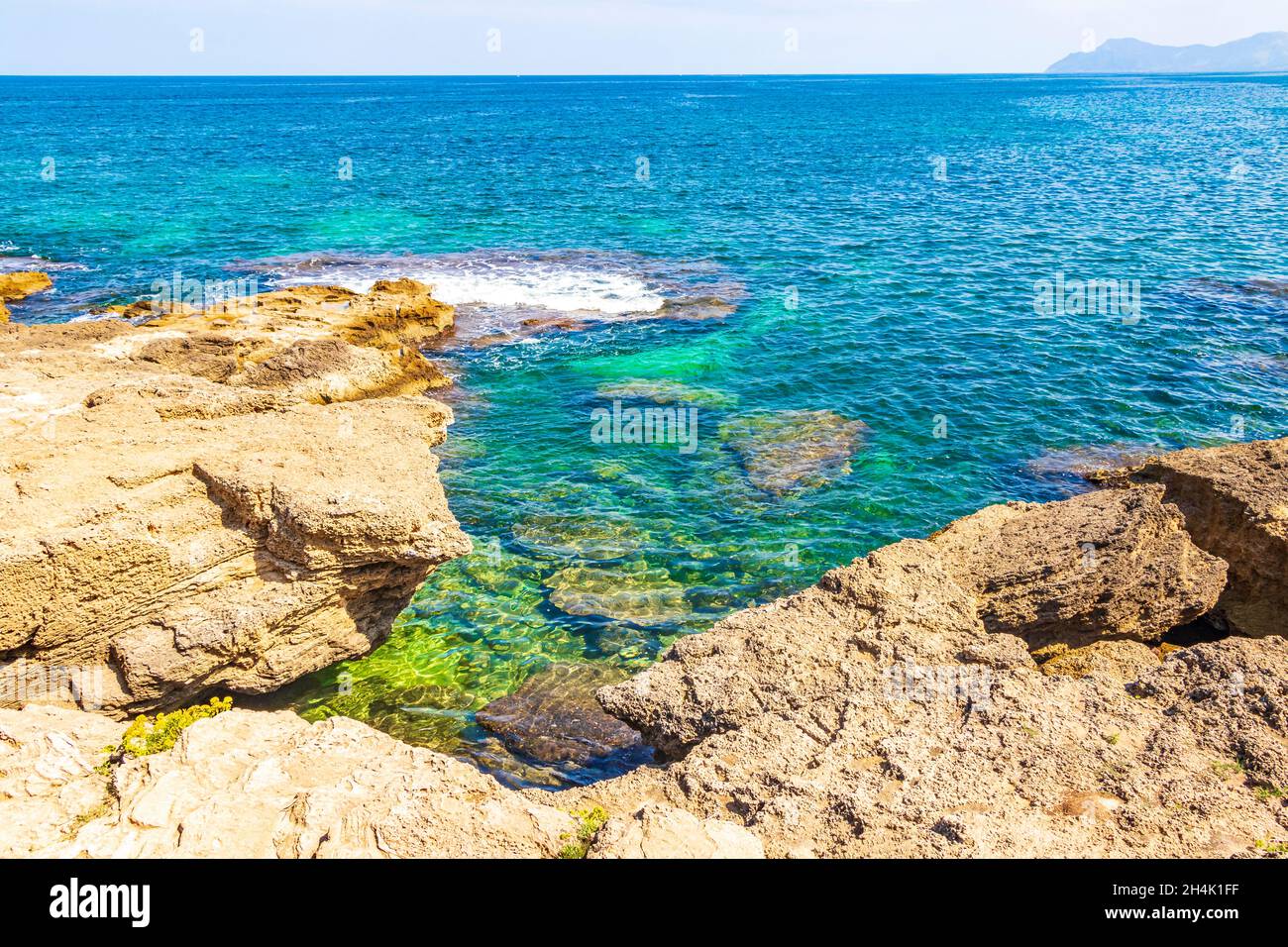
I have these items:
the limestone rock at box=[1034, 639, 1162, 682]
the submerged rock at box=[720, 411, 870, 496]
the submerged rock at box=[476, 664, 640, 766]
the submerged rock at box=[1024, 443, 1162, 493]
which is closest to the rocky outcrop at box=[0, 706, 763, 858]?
the submerged rock at box=[476, 664, 640, 766]

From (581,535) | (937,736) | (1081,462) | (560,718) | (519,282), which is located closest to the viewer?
(937,736)

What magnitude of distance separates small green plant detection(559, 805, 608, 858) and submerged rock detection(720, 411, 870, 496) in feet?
54.1

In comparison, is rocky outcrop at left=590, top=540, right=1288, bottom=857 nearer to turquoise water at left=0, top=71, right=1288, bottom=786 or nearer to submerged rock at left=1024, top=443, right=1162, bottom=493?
turquoise water at left=0, top=71, right=1288, bottom=786

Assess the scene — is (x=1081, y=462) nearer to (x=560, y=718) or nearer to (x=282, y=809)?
(x=560, y=718)

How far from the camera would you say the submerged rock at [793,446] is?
2642cm

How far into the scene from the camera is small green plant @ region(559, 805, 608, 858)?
29.4 feet

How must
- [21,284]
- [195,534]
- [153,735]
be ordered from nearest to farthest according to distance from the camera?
[153,735]
[195,534]
[21,284]

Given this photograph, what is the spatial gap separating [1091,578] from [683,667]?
25.6 ft

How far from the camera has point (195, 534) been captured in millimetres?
14945

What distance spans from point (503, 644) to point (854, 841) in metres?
11.3

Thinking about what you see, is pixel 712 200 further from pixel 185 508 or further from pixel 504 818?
pixel 504 818

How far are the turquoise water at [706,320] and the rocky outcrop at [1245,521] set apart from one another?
751cm

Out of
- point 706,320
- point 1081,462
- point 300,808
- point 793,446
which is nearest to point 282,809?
point 300,808

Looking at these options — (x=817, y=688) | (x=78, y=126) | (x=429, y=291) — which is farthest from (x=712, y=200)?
(x=78, y=126)
